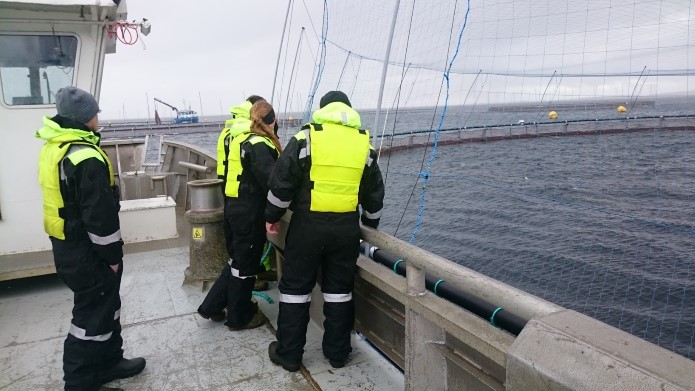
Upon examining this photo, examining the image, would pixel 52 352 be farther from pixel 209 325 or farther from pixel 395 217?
pixel 395 217

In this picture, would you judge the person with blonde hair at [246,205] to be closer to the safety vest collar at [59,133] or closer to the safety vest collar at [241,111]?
the safety vest collar at [241,111]

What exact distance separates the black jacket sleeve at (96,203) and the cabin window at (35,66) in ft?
9.18

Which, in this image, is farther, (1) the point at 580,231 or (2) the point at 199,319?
(1) the point at 580,231

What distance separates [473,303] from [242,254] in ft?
6.79

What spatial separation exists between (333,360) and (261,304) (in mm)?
1399

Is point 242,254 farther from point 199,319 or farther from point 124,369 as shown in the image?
point 124,369

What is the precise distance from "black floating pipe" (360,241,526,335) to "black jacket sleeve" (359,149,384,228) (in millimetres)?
352

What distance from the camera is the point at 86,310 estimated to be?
10.1 ft

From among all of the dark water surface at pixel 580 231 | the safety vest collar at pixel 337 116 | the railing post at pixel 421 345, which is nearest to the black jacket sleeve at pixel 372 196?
the safety vest collar at pixel 337 116

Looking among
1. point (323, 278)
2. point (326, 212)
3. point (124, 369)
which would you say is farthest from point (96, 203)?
point (323, 278)

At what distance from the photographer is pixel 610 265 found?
494 inches

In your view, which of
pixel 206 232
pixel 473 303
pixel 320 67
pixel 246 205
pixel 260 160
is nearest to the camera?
pixel 473 303

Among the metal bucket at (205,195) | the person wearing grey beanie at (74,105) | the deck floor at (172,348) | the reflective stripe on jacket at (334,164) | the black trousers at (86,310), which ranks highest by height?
the person wearing grey beanie at (74,105)

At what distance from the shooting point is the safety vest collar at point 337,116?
9.93ft
